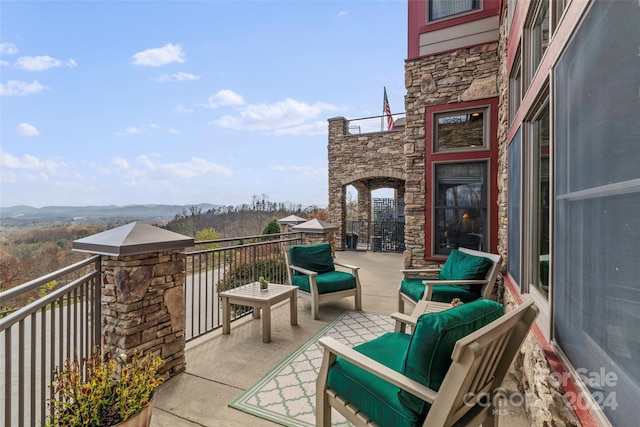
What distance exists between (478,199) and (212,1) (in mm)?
6465

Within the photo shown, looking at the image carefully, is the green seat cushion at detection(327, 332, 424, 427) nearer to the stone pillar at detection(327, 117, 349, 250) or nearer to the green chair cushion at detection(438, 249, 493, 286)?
the green chair cushion at detection(438, 249, 493, 286)

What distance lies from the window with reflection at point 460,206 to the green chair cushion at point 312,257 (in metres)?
2.13

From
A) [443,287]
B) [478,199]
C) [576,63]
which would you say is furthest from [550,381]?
[478,199]

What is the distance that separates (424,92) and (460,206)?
216 cm

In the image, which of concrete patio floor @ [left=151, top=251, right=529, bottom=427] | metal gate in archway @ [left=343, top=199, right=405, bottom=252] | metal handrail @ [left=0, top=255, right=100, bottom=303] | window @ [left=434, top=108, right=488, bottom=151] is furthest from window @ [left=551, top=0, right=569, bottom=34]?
metal gate in archway @ [left=343, top=199, right=405, bottom=252]

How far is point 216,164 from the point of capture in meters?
19.3

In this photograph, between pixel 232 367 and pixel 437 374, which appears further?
pixel 232 367

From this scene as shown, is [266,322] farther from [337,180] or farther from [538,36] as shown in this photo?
[337,180]

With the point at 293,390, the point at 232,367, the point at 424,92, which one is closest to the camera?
the point at 293,390

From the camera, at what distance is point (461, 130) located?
16.5 feet

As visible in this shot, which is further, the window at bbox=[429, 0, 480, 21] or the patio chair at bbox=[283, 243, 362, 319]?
the window at bbox=[429, 0, 480, 21]

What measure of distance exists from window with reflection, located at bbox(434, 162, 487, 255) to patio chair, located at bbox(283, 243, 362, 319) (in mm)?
2007

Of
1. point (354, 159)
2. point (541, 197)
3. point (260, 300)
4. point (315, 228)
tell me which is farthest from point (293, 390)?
point (354, 159)

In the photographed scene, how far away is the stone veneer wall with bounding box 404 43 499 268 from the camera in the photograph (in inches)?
189
